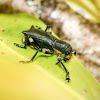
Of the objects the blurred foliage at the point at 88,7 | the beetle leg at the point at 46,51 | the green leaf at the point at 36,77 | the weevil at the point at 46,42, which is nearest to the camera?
the green leaf at the point at 36,77

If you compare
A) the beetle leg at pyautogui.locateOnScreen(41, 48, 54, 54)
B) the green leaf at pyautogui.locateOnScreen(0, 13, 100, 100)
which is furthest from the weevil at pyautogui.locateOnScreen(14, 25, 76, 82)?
the green leaf at pyautogui.locateOnScreen(0, 13, 100, 100)

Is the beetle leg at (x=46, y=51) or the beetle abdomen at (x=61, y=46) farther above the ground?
the beetle abdomen at (x=61, y=46)

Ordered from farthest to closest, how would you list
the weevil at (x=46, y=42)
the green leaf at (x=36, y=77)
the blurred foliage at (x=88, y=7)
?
the blurred foliage at (x=88, y=7)
the weevil at (x=46, y=42)
the green leaf at (x=36, y=77)

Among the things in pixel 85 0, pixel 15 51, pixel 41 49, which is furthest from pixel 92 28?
pixel 15 51

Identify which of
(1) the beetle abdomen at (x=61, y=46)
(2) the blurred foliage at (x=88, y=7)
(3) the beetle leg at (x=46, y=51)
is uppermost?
(2) the blurred foliage at (x=88, y=7)

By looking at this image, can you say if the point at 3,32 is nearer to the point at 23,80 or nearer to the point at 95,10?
the point at 23,80

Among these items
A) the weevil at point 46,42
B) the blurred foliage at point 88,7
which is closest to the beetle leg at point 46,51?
the weevil at point 46,42

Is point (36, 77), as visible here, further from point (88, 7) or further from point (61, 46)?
point (88, 7)

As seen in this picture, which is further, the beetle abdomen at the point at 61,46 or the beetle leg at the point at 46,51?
the beetle abdomen at the point at 61,46

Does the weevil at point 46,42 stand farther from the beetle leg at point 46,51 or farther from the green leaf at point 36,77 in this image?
the green leaf at point 36,77
